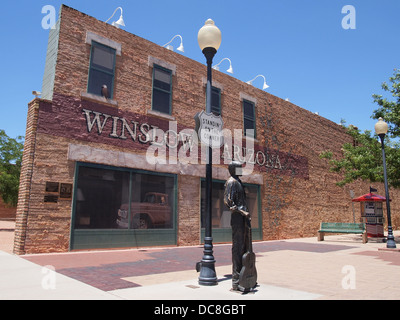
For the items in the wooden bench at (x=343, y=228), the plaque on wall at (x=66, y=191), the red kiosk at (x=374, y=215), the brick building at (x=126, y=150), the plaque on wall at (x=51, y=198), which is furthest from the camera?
the red kiosk at (x=374, y=215)

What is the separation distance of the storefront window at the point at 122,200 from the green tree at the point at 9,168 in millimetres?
13717

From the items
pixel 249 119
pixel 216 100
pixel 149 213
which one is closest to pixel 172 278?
pixel 149 213

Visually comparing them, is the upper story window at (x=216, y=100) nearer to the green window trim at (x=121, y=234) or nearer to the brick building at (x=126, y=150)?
the brick building at (x=126, y=150)

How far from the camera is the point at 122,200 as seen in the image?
11.7m

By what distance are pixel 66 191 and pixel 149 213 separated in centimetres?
Result: 327

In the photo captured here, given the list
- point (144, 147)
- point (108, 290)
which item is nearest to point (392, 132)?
point (144, 147)

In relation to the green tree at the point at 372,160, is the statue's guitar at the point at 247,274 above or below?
below

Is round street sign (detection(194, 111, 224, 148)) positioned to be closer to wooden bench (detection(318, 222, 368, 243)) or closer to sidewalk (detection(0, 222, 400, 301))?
sidewalk (detection(0, 222, 400, 301))

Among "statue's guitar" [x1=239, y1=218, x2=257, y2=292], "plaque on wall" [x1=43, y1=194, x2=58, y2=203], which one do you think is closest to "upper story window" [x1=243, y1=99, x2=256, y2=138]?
"plaque on wall" [x1=43, y1=194, x2=58, y2=203]

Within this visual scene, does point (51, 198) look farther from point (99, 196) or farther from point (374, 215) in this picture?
point (374, 215)

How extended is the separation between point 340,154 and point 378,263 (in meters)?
16.0

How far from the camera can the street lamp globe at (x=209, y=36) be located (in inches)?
265

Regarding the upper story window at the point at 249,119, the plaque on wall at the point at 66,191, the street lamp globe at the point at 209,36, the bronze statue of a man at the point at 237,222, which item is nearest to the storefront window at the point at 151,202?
the plaque on wall at the point at 66,191
